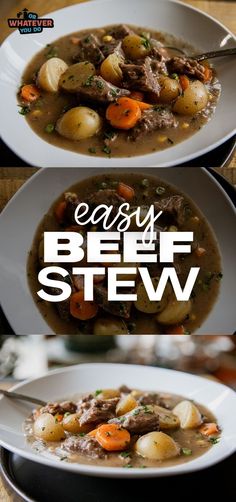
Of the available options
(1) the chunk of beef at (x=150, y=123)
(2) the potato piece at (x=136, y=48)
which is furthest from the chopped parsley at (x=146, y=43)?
(1) the chunk of beef at (x=150, y=123)

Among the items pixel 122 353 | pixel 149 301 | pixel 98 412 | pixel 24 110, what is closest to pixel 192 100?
pixel 24 110

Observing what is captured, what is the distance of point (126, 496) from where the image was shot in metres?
2.34

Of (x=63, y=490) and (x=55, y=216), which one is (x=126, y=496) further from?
(x=55, y=216)

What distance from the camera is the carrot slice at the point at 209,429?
8.26ft

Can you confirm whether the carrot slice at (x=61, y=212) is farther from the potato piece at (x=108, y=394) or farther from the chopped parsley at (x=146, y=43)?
the potato piece at (x=108, y=394)

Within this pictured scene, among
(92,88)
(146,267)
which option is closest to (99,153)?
(92,88)

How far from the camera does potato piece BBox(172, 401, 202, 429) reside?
8.40 feet

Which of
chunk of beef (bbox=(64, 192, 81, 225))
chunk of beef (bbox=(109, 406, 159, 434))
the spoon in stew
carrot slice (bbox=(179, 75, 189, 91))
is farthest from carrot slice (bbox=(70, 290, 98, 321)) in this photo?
the spoon in stew

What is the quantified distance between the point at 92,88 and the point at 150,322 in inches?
28.8

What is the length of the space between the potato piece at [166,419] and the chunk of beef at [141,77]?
101cm

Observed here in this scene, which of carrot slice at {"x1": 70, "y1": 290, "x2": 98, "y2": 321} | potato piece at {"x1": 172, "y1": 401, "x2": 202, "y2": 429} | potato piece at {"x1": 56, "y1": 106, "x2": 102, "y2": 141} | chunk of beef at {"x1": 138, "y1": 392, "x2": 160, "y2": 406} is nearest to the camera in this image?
potato piece at {"x1": 56, "y1": 106, "x2": 102, "y2": 141}

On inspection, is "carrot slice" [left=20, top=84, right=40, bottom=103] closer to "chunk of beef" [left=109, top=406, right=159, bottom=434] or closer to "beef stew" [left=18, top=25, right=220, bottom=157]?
"beef stew" [left=18, top=25, right=220, bottom=157]

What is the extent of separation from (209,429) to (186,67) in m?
1.14

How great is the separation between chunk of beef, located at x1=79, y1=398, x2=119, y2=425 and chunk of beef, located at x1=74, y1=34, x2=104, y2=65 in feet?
3.53
